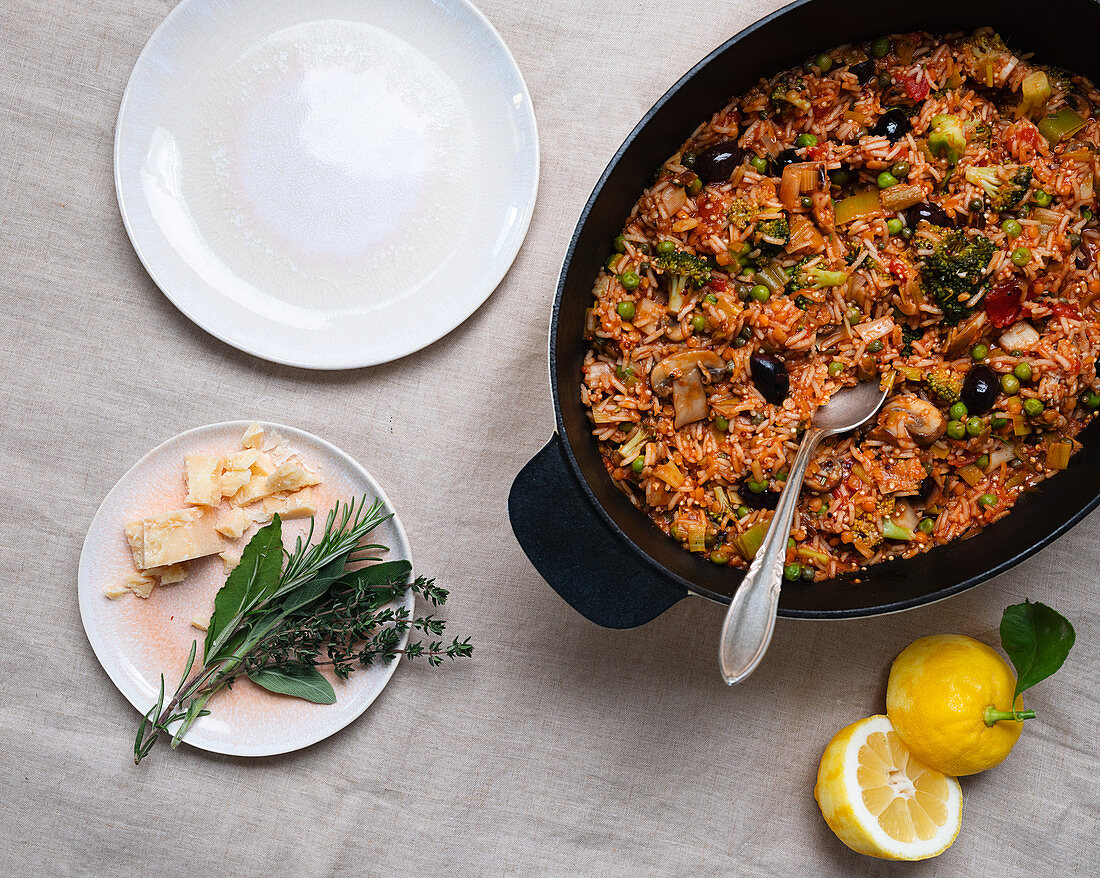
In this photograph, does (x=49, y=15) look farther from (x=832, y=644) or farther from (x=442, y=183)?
(x=832, y=644)

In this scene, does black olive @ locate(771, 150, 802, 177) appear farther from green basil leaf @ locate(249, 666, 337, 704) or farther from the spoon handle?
green basil leaf @ locate(249, 666, 337, 704)

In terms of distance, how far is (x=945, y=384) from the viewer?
7.18 feet

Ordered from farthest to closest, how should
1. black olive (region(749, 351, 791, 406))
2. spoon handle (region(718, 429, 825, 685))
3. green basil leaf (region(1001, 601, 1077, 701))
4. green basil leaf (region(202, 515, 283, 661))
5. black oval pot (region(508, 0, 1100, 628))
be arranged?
green basil leaf (region(202, 515, 283, 661)), green basil leaf (region(1001, 601, 1077, 701)), black olive (region(749, 351, 791, 406)), black oval pot (region(508, 0, 1100, 628)), spoon handle (region(718, 429, 825, 685))

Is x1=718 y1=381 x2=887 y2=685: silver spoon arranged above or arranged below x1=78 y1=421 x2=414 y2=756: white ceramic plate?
above

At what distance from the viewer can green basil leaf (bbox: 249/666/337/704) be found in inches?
94.8

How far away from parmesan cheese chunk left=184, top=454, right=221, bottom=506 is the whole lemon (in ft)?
7.16

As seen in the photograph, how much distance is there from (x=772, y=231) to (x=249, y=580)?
1824 millimetres

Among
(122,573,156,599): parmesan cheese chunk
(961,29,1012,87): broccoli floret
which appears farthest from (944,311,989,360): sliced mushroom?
(122,573,156,599): parmesan cheese chunk

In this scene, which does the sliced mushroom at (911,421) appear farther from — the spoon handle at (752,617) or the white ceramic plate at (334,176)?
the white ceramic plate at (334,176)

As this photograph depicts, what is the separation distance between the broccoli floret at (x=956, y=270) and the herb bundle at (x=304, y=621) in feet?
5.50

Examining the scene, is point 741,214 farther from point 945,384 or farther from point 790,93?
point 945,384

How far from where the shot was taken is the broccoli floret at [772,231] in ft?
7.02

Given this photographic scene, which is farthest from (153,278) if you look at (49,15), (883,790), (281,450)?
(883,790)

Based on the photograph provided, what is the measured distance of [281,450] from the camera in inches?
96.7
